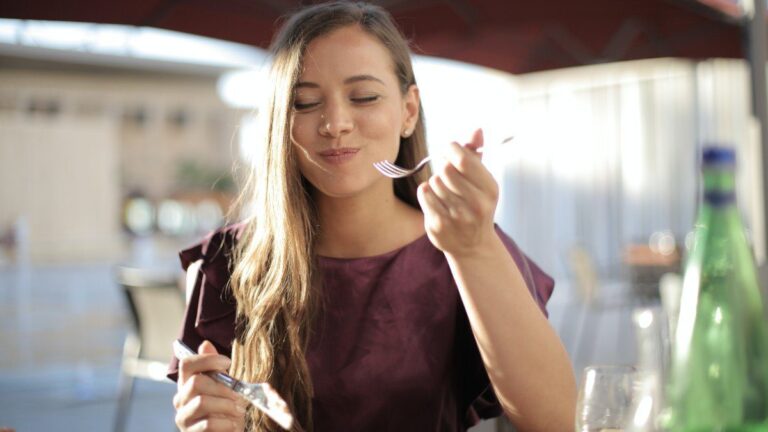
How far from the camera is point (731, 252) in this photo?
0.70 metres

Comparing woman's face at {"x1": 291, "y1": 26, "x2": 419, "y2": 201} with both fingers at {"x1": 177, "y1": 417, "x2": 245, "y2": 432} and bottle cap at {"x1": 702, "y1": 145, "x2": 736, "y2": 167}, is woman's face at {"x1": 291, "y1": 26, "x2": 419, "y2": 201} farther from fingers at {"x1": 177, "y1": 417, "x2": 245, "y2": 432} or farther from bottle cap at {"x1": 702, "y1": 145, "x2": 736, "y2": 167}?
bottle cap at {"x1": 702, "y1": 145, "x2": 736, "y2": 167}

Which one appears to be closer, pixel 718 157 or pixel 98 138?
pixel 718 157

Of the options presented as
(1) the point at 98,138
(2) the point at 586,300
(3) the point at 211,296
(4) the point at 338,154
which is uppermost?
(1) the point at 98,138

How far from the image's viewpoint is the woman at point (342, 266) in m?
1.50

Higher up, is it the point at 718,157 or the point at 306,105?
the point at 306,105

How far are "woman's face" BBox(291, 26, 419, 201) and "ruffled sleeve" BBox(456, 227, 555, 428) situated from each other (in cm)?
27

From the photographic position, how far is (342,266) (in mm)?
1644

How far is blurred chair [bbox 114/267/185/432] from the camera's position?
386 cm

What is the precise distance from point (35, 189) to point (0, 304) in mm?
14298

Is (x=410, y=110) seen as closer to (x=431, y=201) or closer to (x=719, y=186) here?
(x=431, y=201)

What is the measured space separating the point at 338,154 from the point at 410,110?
0.26m

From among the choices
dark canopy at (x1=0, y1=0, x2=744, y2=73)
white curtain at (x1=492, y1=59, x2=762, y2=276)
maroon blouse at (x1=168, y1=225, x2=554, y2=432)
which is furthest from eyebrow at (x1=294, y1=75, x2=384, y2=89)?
white curtain at (x1=492, y1=59, x2=762, y2=276)

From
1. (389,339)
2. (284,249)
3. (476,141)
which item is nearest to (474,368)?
(389,339)

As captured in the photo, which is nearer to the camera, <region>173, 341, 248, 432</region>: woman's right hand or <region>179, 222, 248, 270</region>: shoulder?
<region>173, 341, 248, 432</region>: woman's right hand
